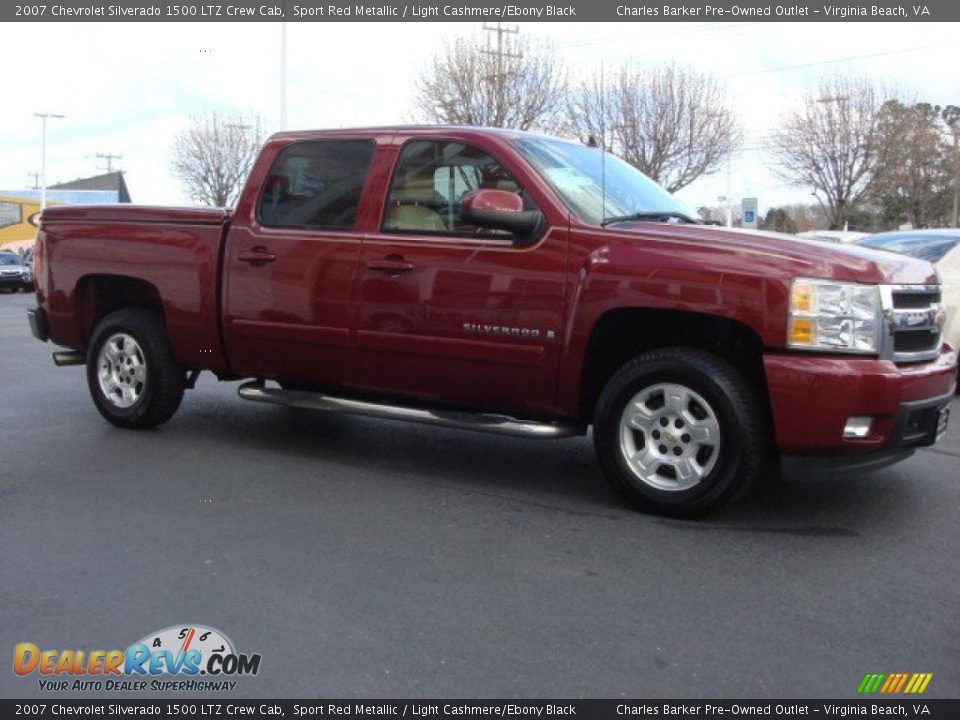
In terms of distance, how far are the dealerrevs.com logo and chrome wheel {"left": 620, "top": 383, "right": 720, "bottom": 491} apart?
89.0 inches

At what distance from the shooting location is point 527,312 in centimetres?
527

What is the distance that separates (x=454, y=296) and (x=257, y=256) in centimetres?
144

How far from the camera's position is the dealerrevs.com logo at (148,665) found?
3.32 meters

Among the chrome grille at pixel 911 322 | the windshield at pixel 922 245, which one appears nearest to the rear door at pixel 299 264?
the chrome grille at pixel 911 322

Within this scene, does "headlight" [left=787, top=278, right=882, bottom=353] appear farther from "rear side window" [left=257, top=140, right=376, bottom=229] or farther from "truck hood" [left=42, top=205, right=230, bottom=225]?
"truck hood" [left=42, top=205, right=230, bottom=225]

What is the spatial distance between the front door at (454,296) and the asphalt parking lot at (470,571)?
593mm

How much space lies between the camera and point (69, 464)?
6.15 metres

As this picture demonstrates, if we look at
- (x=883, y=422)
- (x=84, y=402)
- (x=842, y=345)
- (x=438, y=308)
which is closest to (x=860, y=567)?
(x=883, y=422)

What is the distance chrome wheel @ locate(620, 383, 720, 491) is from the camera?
16.0 feet

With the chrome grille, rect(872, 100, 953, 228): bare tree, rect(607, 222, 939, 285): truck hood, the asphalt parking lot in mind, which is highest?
rect(872, 100, 953, 228): bare tree

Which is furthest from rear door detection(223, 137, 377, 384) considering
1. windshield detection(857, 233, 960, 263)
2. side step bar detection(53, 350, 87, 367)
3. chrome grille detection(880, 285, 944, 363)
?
windshield detection(857, 233, 960, 263)

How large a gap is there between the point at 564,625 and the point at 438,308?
227 cm
